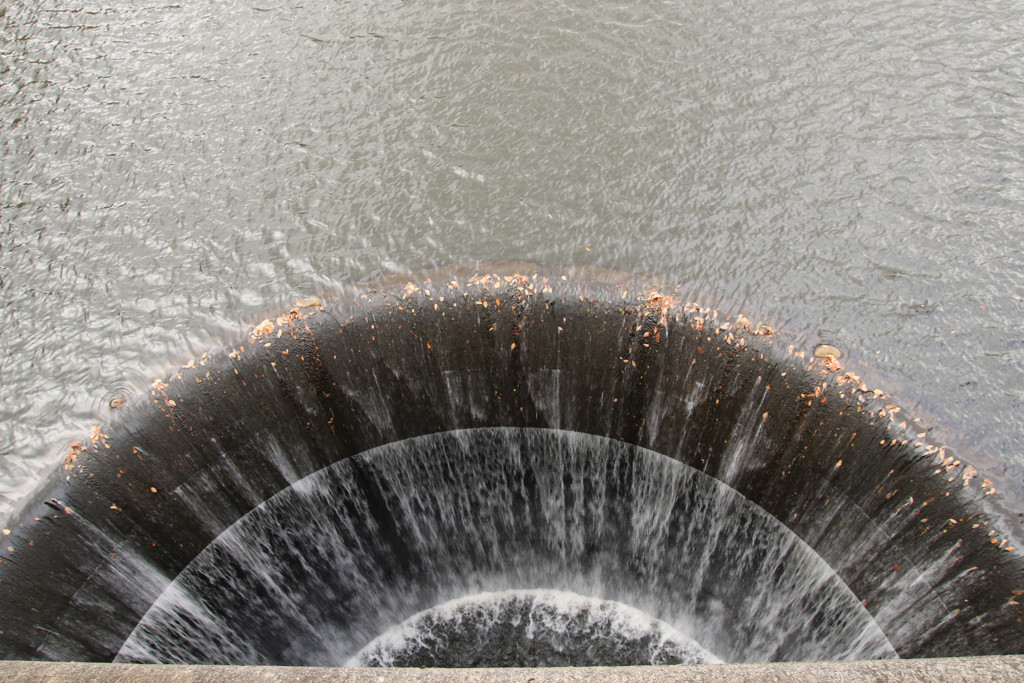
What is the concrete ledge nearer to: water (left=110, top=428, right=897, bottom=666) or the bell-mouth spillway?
the bell-mouth spillway

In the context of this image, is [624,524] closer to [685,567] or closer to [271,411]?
[685,567]

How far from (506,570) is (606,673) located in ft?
9.52

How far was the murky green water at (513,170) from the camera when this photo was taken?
5113mm

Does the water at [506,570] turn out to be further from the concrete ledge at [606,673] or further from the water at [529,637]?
the concrete ledge at [606,673]

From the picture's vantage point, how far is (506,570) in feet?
19.1

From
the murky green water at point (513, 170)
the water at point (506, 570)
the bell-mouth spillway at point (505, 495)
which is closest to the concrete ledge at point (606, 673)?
the bell-mouth spillway at point (505, 495)

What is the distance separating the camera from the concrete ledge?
2928 millimetres

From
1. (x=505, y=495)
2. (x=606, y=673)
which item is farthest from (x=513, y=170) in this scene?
(x=606, y=673)

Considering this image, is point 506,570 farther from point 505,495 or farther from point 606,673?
point 606,673

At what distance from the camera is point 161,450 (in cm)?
459

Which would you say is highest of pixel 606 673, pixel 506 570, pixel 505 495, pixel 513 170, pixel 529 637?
pixel 513 170

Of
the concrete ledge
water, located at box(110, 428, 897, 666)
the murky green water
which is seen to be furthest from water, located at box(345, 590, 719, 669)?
the murky green water

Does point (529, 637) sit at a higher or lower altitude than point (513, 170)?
lower

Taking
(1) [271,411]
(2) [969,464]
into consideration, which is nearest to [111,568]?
(1) [271,411]
